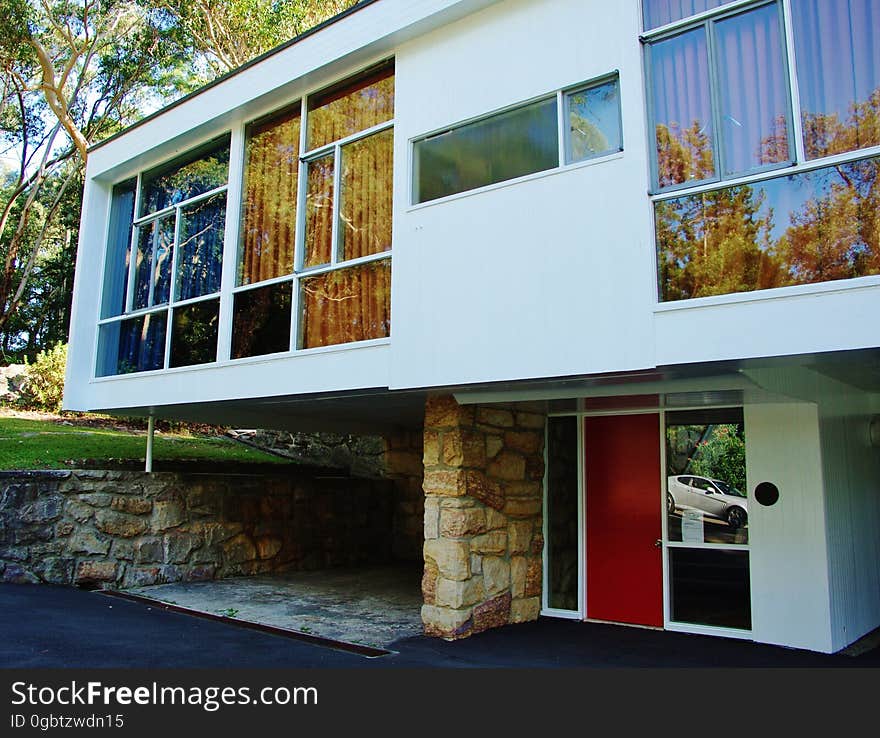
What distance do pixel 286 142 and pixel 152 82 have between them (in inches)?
658

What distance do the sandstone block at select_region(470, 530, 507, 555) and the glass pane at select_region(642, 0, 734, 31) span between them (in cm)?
474

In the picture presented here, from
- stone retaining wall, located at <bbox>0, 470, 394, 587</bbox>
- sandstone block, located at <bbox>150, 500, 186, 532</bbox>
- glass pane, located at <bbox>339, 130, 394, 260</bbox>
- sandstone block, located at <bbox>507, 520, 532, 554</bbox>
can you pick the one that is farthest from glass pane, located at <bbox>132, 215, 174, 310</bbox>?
sandstone block, located at <bbox>507, 520, 532, 554</bbox>

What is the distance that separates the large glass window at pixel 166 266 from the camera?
907cm

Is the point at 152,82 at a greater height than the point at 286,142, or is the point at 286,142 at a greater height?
the point at 152,82

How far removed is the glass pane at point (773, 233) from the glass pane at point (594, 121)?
718mm

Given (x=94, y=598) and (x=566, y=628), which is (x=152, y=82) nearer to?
(x=94, y=598)

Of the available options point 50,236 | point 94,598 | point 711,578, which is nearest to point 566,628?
point 711,578

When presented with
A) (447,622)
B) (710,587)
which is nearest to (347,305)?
(447,622)

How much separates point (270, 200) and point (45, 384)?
1203cm

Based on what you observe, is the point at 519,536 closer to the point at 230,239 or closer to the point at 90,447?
the point at 230,239

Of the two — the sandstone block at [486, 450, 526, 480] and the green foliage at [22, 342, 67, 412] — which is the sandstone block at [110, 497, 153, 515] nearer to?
the sandstone block at [486, 450, 526, 480]

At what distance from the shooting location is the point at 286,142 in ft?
27.9

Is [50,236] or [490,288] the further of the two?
[50,236]

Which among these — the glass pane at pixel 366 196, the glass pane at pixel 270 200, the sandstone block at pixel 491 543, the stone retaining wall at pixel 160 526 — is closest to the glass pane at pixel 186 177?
the glass pane at pixel 270 200
